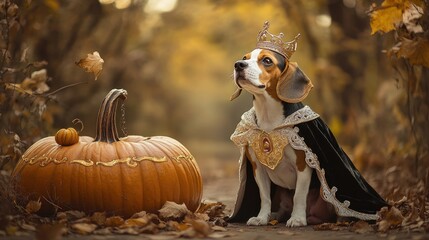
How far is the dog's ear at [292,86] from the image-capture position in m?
4.67

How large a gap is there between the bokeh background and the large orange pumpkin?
76cm

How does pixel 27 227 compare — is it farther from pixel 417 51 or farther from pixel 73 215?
pixel 417 51

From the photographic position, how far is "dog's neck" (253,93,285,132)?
4734 millimetres

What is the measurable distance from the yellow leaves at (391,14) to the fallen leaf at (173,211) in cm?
217

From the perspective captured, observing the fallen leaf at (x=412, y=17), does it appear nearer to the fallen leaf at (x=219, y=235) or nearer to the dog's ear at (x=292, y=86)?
the dog's ear at (x=292, y=86)

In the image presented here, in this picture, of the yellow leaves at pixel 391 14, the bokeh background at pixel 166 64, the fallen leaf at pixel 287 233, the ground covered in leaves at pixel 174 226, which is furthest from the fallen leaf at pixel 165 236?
the yellow leaves at pixel 391 14

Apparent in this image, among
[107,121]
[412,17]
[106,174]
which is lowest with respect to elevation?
[106,174]

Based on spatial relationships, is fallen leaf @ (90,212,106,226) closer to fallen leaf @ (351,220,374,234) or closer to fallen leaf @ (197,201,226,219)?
fallen leaf @ (197,201,226,219)

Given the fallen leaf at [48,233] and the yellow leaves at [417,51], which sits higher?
the yellow leaves at [417,51]

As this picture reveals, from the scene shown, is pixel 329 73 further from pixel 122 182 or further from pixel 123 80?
pixel 122 182

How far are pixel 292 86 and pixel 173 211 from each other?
4.36 ft

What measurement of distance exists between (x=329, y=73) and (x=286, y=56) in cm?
703

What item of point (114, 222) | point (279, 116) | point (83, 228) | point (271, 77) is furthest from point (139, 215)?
point (271, 77)

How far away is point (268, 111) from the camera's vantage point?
4.77 metres
